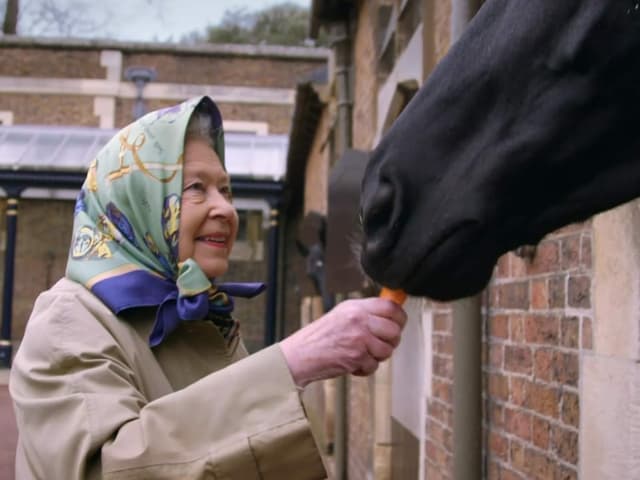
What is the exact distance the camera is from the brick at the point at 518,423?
2566 mm

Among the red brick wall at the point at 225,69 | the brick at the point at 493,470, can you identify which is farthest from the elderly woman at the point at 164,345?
the red brick wall at the point at 225,69

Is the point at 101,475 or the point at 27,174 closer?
the point at 101,475

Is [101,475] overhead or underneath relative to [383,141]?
underneath

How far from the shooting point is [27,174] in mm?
14016

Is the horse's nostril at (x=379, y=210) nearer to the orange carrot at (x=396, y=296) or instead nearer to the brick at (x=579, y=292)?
the orange carrot at (x=396, y=296)

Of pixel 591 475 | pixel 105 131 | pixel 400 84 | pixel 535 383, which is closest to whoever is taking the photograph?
pixel 591 475

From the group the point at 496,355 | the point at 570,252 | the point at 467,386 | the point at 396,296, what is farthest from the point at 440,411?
the point at 396,296

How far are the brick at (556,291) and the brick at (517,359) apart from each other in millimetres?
229

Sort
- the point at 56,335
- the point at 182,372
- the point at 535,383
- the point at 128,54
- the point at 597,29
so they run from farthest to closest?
the point at 128,54, the point at 535,383, the point at 182,372, the point at 56,335, the point at 597,29

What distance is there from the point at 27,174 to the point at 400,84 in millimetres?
10993

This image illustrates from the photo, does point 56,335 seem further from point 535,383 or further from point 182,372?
point 535,383

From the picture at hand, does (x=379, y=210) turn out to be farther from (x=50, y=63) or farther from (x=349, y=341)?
(x=50, y=63)

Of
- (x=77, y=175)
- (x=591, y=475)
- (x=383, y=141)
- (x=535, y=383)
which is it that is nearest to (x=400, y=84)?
(x=535, y=383)

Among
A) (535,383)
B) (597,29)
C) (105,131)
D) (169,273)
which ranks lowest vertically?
(535,383)
